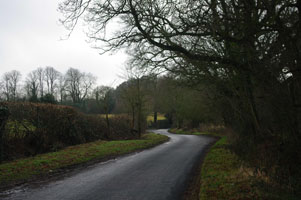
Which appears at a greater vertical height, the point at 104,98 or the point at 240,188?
the point at 104,98

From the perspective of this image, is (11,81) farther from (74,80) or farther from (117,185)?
(117,185)

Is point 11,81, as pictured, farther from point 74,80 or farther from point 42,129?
point 42,129

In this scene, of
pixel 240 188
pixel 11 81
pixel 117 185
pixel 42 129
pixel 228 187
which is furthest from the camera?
pixel 11 81

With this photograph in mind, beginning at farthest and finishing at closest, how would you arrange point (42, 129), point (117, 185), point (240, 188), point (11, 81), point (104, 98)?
1. point (11, 81)
2. point (104, 98)
3. point (42, 129)
4. point (117, 185)
5. point (240, 188)

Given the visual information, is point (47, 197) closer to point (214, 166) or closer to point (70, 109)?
point (214, 166)

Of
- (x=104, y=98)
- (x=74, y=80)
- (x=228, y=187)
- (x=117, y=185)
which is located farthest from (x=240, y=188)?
(x=74, y=80)

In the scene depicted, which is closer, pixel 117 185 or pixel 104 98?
pixel 117 185

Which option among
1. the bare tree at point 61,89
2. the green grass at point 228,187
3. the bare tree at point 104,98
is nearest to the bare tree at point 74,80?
the bare tree at point 61,89

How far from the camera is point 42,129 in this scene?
12898 millimetres

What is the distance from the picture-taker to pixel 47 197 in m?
5.37

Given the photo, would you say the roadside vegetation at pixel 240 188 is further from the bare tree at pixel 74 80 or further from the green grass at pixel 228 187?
the bare tree at pixel 74 80

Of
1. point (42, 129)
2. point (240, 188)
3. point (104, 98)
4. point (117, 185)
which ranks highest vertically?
point (104, 98)

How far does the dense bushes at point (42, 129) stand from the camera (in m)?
11.1

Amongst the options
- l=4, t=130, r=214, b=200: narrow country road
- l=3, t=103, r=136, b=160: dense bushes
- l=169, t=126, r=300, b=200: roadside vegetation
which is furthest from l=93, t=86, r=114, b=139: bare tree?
l=169, t=126, r=300, b=200: roadside vegetation
